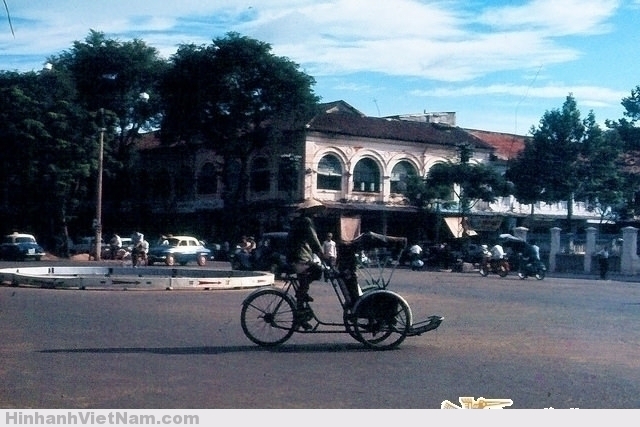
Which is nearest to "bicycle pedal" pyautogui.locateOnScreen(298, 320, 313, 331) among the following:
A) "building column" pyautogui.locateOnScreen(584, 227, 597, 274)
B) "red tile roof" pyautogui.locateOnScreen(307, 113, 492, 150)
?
"red tile roof" pyautogui.locateOnScreen(307, 113, 492, 150)

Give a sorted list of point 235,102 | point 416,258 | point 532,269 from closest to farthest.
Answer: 1. point 235,102
2. point 416,258
3. point 532,269

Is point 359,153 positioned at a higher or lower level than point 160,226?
higher

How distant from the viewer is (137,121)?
56.9 feet

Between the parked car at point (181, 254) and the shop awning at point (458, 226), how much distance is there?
10263 millimetres

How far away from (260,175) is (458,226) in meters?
3.67

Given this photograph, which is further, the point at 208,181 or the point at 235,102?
the point at 208,181

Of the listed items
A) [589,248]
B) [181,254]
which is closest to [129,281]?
[181,254]

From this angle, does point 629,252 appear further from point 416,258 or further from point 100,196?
point 100,196

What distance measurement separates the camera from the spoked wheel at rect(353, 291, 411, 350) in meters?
8.82

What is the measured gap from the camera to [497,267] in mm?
28125
